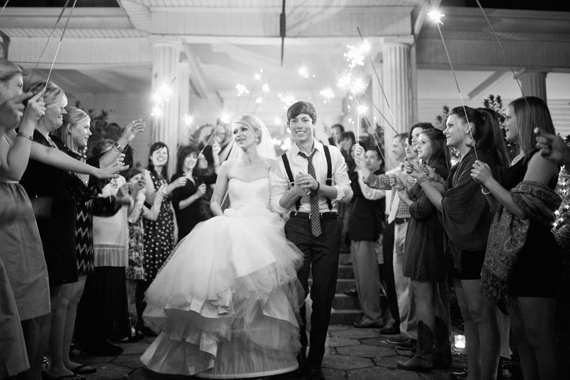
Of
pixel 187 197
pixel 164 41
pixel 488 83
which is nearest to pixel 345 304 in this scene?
pixel 187 197

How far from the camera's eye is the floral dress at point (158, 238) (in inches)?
183

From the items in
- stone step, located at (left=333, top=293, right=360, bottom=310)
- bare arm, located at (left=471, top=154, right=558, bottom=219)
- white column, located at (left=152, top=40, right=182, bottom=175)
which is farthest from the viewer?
white column, located at (left=152, top=40, right=182, bottom=175)

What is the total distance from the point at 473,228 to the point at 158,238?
3.28 metres

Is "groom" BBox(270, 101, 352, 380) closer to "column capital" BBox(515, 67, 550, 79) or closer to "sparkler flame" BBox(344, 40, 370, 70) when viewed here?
"sparkler flame" BBox(344, 40, 370, 70)

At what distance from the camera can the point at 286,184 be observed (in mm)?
3441

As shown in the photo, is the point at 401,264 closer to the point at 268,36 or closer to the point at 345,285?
the point at 345,285

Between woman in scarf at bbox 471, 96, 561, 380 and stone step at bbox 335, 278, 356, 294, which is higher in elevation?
woman in scarf at bbox 471, 96, 561, 380

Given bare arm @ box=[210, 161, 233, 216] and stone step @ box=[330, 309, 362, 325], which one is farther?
stone step @ box=[330, 309, 362, 325]

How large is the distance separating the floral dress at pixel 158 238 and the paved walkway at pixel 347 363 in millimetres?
753

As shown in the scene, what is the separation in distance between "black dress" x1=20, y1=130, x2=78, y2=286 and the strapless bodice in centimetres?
120

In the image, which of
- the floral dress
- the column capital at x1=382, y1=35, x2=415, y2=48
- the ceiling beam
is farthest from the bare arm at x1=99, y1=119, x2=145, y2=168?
the ceiling beam

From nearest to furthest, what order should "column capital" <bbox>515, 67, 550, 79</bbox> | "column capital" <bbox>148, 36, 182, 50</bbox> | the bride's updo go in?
the bride's updo, "column capital" <bbox>148, 36, 182, 50</bbox>, "column capital" <bbox>515, 67, 550, 79</bbox>

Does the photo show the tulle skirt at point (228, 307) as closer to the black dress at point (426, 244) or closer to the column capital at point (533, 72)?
the black dress at point (426, 244)

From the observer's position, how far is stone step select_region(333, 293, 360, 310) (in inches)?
223
